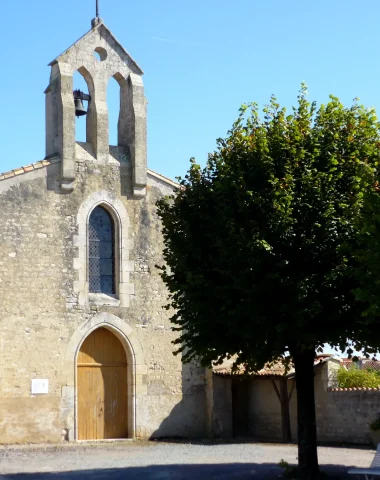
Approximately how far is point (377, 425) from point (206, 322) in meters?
6.39

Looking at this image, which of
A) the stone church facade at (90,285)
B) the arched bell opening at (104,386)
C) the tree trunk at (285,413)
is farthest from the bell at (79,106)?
the tree trunk at (285,413)

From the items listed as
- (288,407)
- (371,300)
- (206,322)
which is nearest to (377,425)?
(288,407)

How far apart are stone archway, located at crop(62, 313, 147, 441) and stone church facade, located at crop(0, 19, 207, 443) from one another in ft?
0.09

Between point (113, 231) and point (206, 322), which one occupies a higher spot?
point (113, 231)

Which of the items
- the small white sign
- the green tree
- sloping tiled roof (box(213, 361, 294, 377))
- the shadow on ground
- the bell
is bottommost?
the shadow on ground

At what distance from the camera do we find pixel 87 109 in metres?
22.5

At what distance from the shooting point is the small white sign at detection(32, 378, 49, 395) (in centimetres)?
2023

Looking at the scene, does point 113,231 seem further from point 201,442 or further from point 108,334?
point 201,442

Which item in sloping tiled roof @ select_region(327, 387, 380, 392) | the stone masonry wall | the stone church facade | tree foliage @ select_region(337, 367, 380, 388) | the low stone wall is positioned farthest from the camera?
tree foliage @ select_region(337, 367, 380, 388)

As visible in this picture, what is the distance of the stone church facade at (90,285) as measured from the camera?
2038 cm

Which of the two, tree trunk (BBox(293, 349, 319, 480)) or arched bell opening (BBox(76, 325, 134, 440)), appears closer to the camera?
tree trunk (BBox(293, 349, 319, 480))

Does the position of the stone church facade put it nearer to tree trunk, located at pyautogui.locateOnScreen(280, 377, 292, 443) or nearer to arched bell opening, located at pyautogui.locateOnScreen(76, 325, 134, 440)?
arched bell opening, located at pyautogui.locateOnScreen(76, 325, 134, 440)

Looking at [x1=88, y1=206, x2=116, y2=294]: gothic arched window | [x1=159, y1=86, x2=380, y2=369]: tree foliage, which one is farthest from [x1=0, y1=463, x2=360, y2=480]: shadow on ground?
[x1=88, y1=206, x2=116, y2=294]: gothic arched window

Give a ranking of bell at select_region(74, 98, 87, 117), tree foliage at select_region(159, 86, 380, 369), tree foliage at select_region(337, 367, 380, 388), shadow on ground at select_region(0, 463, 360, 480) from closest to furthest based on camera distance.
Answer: tree foliage at select_region(159, 86, 380, 369) → shadow on ground at select_region(0, 463, 360, 480) → tree foliage at select_region(337, 367, 380, 388) → bell at select_region(74, 98, 87, 117)
